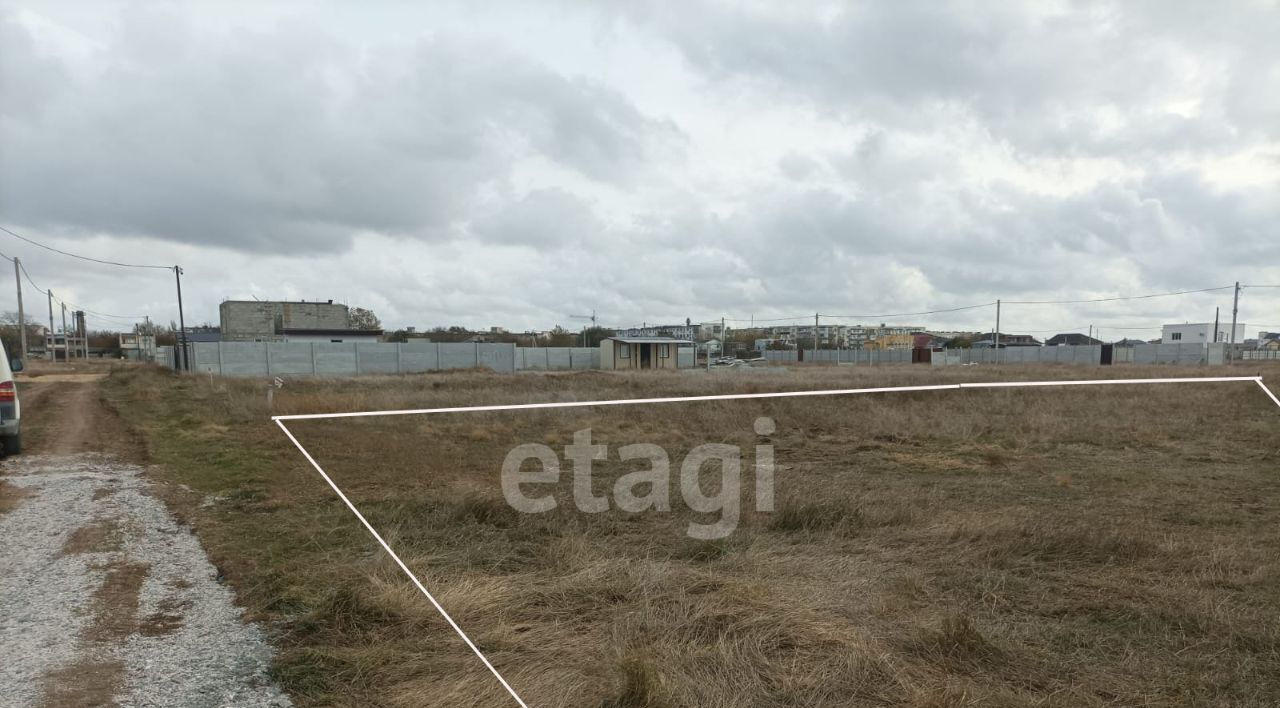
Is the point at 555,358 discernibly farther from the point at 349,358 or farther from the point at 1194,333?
the point at 1194,333

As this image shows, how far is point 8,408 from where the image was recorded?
10.6m

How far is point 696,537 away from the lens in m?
6.53

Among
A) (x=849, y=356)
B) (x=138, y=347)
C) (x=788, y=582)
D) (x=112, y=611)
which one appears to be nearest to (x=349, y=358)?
(x=112, y=611)

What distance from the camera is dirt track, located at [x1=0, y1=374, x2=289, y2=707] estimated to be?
3.64m

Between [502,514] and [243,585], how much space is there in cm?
260

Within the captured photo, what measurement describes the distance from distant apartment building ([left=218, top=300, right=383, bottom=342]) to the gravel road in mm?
67914

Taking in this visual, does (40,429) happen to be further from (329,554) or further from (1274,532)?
(1274,532)

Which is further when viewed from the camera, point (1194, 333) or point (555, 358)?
point (1194, 333)

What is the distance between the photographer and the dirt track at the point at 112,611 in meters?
3.64

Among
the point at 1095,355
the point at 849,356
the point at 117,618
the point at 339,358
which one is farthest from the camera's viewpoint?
the point at 849,356

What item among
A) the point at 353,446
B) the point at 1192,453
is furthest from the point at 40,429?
the point at 1192,453

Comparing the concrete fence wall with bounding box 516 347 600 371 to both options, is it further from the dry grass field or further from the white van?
the dry grass field

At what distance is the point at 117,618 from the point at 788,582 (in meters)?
4.86

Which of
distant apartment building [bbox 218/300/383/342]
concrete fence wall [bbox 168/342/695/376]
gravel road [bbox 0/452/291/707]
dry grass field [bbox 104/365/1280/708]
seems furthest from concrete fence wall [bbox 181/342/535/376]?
gravel road [bbox 0/452/291/707]
